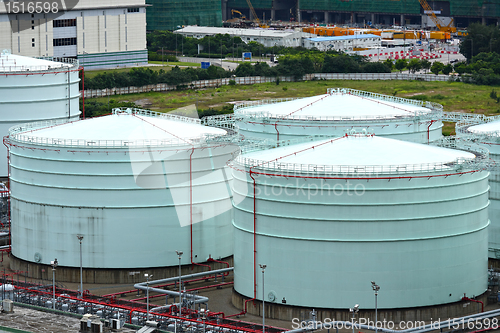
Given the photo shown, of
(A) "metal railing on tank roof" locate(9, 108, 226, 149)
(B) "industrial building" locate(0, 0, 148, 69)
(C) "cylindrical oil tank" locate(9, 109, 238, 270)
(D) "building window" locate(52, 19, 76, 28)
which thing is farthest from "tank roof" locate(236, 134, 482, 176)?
(D) "building window" locate(52, 19, 76, 28)

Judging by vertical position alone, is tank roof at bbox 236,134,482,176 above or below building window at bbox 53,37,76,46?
below

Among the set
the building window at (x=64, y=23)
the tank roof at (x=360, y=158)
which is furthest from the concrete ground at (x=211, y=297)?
the building window at (x=64, y=23)

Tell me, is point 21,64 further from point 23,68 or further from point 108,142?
point 108,142

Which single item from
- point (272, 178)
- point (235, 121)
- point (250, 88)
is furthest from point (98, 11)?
point (272, 178)

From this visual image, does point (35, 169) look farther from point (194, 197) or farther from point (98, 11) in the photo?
point (98, 11)

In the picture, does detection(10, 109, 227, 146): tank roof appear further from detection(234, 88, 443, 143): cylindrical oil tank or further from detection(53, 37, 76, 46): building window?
detection(53, 37, 76, 46): building window

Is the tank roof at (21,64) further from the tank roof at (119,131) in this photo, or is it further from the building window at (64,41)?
the building window at (64,41)

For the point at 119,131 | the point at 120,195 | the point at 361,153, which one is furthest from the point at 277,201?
the point at 119,131
